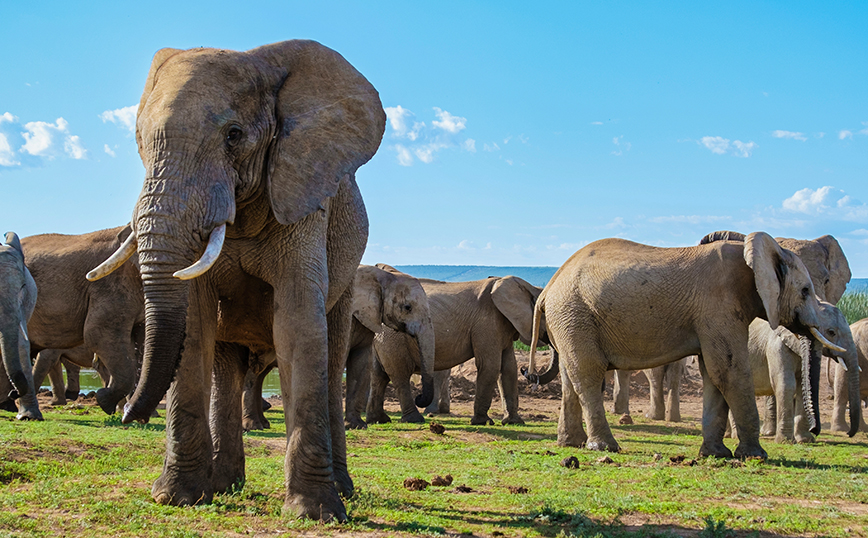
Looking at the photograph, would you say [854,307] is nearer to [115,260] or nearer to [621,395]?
[621,395]

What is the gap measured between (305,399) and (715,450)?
20.9ft

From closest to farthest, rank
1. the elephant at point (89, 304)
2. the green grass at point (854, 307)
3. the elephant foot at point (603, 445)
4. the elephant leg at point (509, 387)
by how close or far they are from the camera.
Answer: the elephant foot at point (603, 445) → the elephant at point (89, 304) → the elephant leg at point (509, 387) → the green grass at point (854, 307)

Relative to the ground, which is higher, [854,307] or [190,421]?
[854,307]

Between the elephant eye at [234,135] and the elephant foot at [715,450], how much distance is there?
704cm

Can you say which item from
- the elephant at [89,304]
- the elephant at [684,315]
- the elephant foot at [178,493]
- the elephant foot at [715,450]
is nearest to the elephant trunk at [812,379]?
the elephant at [684,315]

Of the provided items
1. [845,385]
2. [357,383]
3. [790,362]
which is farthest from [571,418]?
[845,385]

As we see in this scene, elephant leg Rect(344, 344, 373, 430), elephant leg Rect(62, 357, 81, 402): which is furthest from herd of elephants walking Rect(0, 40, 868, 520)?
elephant leg Rect(62, 357, 81, 402)

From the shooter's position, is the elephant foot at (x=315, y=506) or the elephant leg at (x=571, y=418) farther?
the elephant leg at (x=571, y=418)

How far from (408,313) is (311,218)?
914cm

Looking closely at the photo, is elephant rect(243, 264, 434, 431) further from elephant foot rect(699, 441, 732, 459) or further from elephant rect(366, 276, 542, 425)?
elephant foot rect(699, 441, 732, 459)

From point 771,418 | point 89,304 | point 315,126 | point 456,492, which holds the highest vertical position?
point 315,126

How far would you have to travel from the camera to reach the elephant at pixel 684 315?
10.3 meters

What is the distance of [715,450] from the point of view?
1038 cm

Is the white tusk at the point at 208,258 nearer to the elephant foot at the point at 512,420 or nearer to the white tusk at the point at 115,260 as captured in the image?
the white tusk at the point at 115,260
